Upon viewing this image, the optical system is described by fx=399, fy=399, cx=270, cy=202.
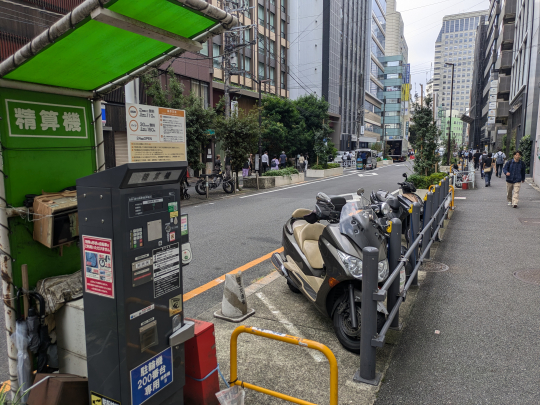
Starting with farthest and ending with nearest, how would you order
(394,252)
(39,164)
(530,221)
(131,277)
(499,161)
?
(499,161), (530,221), (394,252), (39,164), (131,277)

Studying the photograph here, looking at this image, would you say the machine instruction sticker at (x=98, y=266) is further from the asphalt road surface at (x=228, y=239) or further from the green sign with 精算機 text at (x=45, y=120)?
the asphalt road surface at (x=228, y=239)

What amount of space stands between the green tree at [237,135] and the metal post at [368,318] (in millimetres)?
15378

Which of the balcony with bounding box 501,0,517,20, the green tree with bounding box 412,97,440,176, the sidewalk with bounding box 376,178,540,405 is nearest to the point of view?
the sidewalk with bounding box 376,178,540,405

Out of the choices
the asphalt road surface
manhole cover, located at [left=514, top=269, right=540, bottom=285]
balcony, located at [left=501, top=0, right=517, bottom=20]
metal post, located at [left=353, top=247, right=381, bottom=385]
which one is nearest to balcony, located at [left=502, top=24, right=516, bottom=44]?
balcony, located at [left=501, top=0, right=517, bottom=20]

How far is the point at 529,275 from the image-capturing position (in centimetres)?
635

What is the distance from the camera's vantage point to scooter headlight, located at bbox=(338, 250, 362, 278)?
144 inches

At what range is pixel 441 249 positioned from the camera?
26.7ft

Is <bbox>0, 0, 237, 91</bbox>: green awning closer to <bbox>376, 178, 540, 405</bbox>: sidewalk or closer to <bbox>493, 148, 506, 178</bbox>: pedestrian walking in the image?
<bbox>376, 178, 540, 405</bbox>: sidewalk

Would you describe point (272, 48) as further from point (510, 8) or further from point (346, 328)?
point (346, 328)

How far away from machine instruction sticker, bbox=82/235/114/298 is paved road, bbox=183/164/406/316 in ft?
8.82

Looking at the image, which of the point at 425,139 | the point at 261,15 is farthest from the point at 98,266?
the point at 261,15

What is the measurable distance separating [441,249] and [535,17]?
79.5 feet

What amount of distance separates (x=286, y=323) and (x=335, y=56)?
63.6m

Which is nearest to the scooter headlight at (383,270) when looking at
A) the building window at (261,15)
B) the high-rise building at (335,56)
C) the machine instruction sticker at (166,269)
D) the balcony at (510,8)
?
the machine instruction sticker at (166,269)
